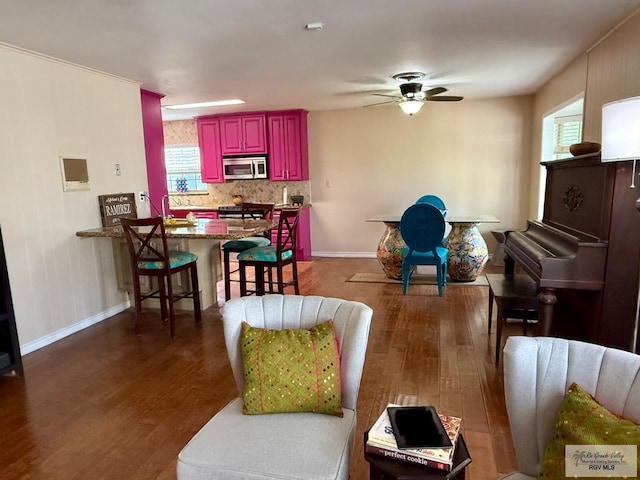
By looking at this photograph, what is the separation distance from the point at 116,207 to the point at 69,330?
121 centimetres

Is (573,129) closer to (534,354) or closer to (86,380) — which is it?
(534,354)

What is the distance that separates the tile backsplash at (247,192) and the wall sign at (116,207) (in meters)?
2.67

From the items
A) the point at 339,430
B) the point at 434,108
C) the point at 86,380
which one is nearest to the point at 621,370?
the point at 339,430

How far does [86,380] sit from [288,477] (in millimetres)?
2084

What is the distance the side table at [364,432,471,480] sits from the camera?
1100mm

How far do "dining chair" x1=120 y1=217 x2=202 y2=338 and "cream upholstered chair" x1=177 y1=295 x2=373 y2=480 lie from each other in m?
1.84

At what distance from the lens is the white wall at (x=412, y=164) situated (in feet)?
19.2

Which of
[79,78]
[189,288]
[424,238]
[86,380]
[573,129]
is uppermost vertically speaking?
[79,78]

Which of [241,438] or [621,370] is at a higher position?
[621,370]

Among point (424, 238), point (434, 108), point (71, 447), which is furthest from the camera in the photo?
point (434, 108)

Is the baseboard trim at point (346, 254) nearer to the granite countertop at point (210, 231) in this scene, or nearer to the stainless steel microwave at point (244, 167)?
the stainless steel microwave at point (244, 167)

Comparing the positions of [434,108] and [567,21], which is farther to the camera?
[434,108]

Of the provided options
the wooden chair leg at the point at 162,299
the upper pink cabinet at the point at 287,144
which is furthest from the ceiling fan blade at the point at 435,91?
the wooden chair leg at the point at 162,299

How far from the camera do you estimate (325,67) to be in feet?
12.7
